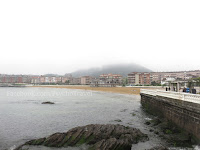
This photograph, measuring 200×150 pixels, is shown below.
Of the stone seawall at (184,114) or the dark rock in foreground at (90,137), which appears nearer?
the stone seawall at (184,114)

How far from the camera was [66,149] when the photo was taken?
47.7 feet

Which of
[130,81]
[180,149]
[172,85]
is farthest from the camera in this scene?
[130,81]

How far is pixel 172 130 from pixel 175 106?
2.51 meters

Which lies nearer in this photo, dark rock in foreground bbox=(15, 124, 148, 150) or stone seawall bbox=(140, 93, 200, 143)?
stone seawall bbox=(140, 93, 200, 143)

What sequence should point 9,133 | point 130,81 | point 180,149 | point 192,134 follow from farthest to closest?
point 130,81
point 9,133
point 192,134
point 180,149

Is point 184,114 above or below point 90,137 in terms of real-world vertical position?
above

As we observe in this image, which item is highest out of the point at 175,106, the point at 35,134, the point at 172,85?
the point at 172,85

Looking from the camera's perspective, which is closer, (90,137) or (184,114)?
(90,137)

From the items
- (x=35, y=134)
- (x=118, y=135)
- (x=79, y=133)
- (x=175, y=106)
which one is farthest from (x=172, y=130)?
(x=35, y=134)

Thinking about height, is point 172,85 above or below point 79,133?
above

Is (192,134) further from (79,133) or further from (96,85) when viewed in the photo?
(96,85)

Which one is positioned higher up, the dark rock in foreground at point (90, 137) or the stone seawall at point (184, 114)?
the stone seawall at point (184, 114)

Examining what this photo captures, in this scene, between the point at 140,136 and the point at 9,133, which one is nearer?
the point at 140,136

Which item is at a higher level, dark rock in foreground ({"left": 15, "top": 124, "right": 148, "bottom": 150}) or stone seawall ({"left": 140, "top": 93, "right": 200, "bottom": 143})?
stone seawall ({"left": 140, "top": 93, "right": 200, "bottom": 143})
